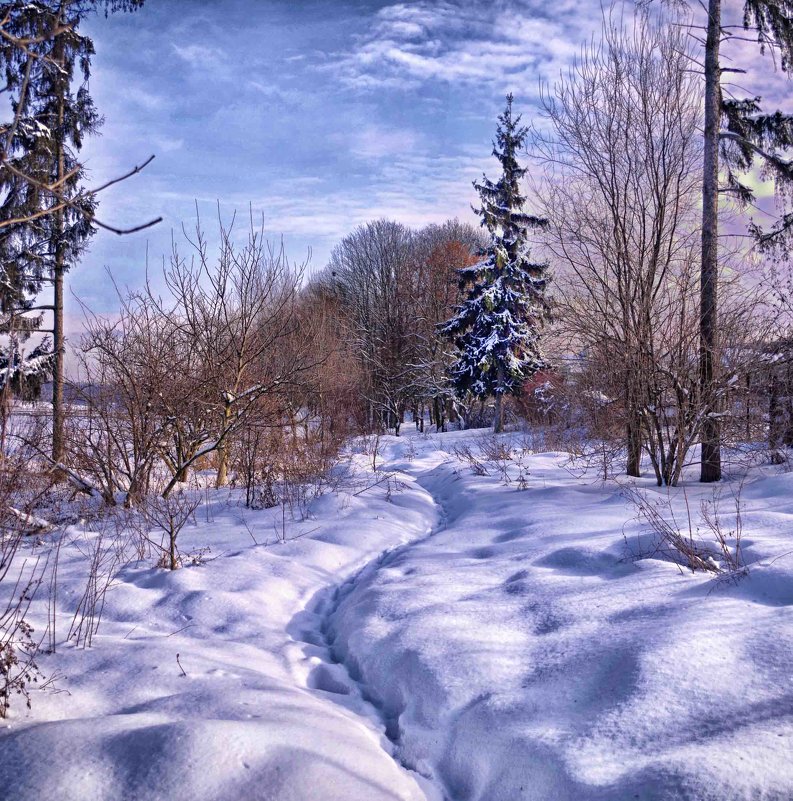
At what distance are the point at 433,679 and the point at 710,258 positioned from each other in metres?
7.25

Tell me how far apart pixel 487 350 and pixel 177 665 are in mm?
21577

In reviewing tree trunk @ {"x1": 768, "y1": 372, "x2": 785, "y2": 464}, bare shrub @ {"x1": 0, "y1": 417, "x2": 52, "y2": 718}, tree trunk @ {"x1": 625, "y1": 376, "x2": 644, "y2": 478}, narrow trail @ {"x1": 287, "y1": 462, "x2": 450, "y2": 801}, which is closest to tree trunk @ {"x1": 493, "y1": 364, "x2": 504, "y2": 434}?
tree trunk @ {"x1": 625, "y1": 376, "x2": 644, "y2": 478}

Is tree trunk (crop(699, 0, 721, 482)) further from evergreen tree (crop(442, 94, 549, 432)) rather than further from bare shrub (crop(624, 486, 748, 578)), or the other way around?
evergreen tree (crop(442, 94, 549, 432))

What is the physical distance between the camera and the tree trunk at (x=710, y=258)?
7.65m

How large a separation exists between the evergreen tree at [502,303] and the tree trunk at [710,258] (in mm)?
15149

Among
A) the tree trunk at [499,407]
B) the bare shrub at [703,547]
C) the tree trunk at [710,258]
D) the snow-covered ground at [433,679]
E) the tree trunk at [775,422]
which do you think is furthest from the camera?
the tree trunk at [499,407]

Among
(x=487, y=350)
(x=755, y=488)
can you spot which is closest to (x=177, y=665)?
(x=755, y=488)

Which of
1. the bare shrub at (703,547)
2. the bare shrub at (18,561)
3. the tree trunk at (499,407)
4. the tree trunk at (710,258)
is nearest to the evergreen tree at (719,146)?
the tree trunk at (710,258)

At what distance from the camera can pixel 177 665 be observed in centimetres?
331

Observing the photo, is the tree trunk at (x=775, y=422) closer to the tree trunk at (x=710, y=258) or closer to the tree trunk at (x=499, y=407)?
the tree trunk at (x=710, y=258)

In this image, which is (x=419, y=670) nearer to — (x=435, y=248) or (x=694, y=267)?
(x=694, y=267)

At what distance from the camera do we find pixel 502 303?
2458 cm

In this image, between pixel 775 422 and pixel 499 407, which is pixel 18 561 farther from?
pixel 499 407

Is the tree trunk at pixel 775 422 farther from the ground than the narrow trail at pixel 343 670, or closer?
farther from the ground
